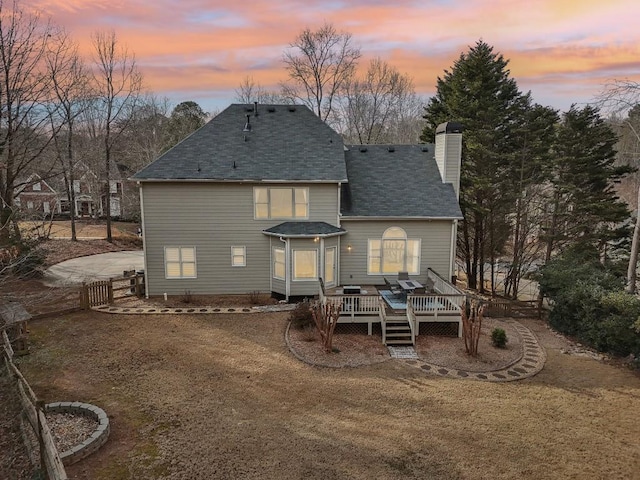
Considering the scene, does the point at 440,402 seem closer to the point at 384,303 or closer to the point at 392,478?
the point at 392,478

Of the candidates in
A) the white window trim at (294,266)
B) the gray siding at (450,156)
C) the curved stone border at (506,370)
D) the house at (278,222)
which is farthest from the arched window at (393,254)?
the curved stone border at (506,370)

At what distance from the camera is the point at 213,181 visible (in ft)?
55.2

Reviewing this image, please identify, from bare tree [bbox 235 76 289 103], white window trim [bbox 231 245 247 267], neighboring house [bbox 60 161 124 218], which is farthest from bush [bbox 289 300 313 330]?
bare tree [bbox 235 76 289 103]

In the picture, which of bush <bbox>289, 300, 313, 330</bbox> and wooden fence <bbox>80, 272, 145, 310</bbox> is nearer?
bush <bbox>289, 300, 313, 330</bbox>

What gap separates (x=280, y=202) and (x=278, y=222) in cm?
90

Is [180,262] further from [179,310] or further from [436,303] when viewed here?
[436,303]

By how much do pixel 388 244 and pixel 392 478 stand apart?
11731mm

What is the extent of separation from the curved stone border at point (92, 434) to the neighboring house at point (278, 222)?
30.5 feet

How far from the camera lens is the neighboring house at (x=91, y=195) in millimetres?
39031

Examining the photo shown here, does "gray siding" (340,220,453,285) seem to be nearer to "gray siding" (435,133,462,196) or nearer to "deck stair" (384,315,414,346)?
"gray siding" (435,133,462,196)

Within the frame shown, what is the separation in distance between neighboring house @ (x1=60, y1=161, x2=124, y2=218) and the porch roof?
2697 centimetres

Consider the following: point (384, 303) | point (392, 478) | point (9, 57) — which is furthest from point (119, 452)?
point (9, 57)

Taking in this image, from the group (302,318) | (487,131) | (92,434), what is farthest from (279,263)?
(487,131)

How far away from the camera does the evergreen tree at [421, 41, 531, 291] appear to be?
21.5 meters
